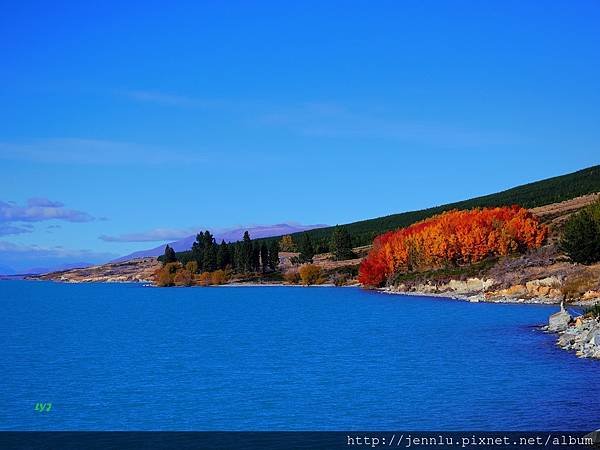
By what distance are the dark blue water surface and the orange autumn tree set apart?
2400 inches

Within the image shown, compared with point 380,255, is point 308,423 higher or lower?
lower

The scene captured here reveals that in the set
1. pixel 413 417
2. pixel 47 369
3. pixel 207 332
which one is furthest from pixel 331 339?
pixel 413 417

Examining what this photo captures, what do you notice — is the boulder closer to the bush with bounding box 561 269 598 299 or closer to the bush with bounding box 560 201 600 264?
the bush with bounding box 561 269 598 299

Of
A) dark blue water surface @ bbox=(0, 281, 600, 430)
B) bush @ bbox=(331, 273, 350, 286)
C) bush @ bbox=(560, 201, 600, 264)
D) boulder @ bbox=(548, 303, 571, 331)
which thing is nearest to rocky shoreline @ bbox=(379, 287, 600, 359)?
boulder @ bbox=(548, 303, 571, 331)

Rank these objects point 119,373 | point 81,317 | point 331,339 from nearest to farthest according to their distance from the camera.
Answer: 1. point 119,373
2. point 331,339
3. point 81,317

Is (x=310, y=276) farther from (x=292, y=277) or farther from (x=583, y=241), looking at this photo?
(x=583, y=241)

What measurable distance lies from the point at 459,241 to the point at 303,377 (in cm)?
9725

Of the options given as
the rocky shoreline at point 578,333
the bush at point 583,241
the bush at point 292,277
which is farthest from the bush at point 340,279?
the rocky shoreline at point 578,333

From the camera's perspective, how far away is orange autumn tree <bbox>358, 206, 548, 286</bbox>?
131 metres

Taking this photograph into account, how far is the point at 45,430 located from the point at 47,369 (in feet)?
54.8

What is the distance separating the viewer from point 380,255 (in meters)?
146

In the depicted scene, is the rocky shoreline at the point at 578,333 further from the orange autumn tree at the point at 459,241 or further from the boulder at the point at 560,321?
the orange autumn tree at the point at 459,241
